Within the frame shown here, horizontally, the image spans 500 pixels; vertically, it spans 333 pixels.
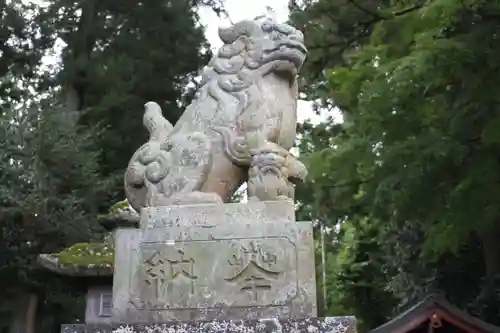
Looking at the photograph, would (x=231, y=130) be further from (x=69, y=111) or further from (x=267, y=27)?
(x=69, y=111)

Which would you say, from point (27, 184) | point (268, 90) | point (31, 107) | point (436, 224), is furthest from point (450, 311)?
point (31, 107)

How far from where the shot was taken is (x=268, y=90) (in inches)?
129

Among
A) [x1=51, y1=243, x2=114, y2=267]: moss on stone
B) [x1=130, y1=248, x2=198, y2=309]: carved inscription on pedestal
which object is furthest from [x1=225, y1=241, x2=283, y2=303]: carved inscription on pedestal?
[x1=51, y1=243, x2=114, y2=267]: moss on stone

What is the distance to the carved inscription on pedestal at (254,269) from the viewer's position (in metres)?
2.85

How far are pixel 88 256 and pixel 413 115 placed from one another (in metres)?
3.74

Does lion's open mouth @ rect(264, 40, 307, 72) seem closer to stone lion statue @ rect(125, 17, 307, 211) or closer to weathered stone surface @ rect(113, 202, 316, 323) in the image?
stone lion statue @ rect(125, 17, 307, 211)

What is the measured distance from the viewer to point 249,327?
2.67 m

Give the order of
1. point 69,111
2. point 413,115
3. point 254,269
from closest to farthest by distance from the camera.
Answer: point 254,269, point 413,115, point 69,111

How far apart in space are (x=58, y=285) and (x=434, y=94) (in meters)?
6.30

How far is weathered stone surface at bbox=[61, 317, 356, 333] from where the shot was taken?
8.58 ft

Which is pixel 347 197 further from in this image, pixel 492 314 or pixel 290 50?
pixel 290 50

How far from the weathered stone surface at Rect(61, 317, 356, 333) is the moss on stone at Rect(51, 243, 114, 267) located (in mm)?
4590

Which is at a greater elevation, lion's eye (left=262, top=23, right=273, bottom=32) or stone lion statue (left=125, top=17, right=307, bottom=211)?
lion's eye (left=262, top=23, right=273, bottom=32)

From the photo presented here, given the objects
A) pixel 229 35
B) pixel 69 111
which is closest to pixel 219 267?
pixel 229 35
